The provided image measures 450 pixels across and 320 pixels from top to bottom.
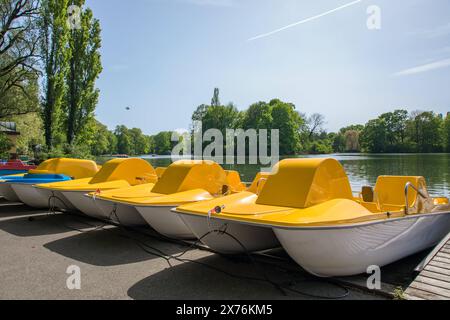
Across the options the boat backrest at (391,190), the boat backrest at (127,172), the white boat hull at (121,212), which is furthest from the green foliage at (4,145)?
the boat backrest at (391,190)

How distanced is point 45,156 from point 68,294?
15.5 m

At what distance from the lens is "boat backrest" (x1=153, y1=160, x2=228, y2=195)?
20.9 ft

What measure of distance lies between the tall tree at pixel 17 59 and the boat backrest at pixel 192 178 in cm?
1736

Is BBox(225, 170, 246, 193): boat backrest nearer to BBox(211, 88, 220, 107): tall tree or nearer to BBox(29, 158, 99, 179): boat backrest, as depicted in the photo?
BBox(29, 158, 99, 179): boat backrest

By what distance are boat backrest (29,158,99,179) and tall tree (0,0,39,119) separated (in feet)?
42.7

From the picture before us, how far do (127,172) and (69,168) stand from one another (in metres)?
2.54

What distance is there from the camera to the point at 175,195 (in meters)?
5.96

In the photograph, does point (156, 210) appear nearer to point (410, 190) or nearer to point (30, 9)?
point (410, 190)

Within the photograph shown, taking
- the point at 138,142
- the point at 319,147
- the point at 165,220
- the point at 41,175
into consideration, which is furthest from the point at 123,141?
the point at 165,220

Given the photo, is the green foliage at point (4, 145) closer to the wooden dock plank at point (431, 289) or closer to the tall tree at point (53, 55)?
the tall tree at point (53, 55)

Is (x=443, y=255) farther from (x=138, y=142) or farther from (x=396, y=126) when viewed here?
(x=138, y=142)

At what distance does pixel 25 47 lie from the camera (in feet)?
65.8

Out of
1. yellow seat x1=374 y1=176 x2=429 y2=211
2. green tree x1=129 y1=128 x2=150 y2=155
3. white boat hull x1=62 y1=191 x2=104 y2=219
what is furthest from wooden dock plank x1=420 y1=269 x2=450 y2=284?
green tree x1=129 y1=128 x2=150 y2=155
